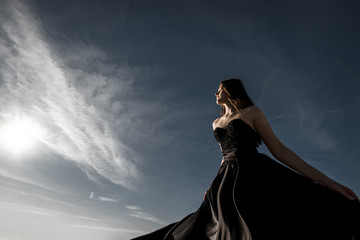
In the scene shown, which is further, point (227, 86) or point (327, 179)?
point (227, 86)

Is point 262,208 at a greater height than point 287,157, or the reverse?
→ point 287,157

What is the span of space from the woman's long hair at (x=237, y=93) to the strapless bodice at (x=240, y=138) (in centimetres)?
47

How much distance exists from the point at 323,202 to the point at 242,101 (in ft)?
6.79

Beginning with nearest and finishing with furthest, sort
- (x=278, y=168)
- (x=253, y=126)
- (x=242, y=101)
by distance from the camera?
(x=278, y=168)
(x=253, y=126)
(x=242, y=101)

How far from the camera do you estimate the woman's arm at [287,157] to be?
104 inches

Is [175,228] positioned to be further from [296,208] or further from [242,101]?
[242,101]

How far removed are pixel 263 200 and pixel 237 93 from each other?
209 cm

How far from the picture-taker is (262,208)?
2684 millimetres

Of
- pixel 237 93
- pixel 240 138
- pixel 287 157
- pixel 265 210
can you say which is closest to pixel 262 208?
pixel 265 210

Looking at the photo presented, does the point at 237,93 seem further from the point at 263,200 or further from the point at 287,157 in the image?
the point at 263,200

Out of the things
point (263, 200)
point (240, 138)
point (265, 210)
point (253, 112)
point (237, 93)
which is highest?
point (237, 93)

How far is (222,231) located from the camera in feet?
9.01

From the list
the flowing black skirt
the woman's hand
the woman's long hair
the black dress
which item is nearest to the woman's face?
the woman's long hair

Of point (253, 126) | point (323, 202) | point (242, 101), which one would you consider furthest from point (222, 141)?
point (323, 202)
